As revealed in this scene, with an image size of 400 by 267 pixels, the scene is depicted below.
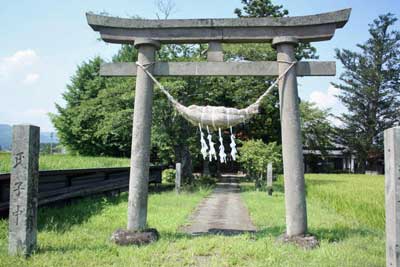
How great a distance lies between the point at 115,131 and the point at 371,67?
93.4ft

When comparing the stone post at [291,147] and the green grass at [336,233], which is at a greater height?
the stone post at [291,147]

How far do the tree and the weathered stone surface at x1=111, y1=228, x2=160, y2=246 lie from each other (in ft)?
106

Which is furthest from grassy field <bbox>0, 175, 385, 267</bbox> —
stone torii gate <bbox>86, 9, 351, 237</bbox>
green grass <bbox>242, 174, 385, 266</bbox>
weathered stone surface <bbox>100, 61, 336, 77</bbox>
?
weathered stone surface <bbox>100, 61, 336, 77</bbox>

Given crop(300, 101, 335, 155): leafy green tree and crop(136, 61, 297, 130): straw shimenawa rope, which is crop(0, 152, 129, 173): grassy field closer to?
crop(136, 61, 297, 130): straw shimenawa rope

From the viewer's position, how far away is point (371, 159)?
118 ft

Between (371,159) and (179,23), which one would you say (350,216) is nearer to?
(179,23)

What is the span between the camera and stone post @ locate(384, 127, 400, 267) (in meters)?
3.34

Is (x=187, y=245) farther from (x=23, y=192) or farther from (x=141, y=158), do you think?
(x=23, y=192)

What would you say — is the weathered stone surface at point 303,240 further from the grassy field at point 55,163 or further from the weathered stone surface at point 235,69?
the grassy field at point 55,163

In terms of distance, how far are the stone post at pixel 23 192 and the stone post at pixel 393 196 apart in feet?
13.3

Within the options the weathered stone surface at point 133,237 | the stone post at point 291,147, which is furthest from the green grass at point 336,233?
the weathered stone surface at point 133,237

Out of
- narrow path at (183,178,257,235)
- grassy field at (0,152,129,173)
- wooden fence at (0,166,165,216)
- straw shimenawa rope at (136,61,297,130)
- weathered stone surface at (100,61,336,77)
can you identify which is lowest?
narrow path at (183,178,257,235)

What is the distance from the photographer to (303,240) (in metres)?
5.05

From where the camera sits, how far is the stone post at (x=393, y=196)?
334 centimetres
